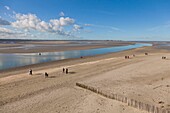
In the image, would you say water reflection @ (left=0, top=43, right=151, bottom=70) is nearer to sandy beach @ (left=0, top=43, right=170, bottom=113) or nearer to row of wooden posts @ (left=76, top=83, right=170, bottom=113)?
sandy beach @ (left=0, top=43, right=170, bottom=113)

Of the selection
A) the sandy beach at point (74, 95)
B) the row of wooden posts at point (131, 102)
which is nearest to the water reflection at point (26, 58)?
the sandy beach at point (74, 95)

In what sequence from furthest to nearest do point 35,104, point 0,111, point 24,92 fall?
point 24,92 < point 35,104 < point 0,111

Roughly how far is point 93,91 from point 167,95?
6616 millimetres

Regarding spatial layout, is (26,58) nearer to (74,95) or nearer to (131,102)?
(74,95)

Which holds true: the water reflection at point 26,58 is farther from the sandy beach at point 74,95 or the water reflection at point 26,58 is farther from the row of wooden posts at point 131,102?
the row of wooden posts at point 131,102

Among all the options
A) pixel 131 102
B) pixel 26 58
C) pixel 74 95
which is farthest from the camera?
pixel 26 58

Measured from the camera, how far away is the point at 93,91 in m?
16.1

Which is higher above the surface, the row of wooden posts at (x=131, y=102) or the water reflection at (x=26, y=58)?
the row of wooden posts at (x=131, y=102)

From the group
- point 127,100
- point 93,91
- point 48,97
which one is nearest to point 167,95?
point 127,100

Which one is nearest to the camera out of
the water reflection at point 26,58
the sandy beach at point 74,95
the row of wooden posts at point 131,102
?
the row of wooden posts at point 131,102

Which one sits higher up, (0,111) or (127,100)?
(127,100)

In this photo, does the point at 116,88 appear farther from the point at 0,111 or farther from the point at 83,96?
the point at 0,111

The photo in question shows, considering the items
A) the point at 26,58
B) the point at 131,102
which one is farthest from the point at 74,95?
the point at 26,58

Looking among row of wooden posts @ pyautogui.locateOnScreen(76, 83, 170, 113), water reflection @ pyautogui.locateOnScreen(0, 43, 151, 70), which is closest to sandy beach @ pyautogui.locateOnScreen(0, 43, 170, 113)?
row of wooden posts @ pyautogui.locateOnScreen(76, 83, 170, 113)
